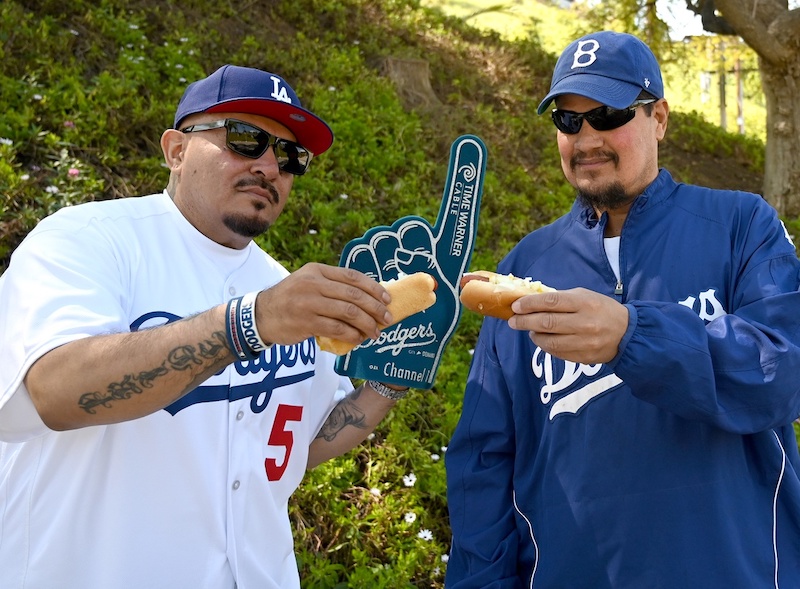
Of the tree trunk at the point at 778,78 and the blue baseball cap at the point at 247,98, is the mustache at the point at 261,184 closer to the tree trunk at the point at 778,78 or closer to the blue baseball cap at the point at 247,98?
the blue baseball cap at the point at 247,98

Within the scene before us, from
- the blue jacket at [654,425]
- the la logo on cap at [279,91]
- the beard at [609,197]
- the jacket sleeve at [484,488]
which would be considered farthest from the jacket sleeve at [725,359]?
the la logo on cap at [279,91]

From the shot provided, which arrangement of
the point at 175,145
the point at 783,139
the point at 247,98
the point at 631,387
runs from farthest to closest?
the point at 783,139 < the point at 175,145 < the point at 247,98 < the point at 631,387

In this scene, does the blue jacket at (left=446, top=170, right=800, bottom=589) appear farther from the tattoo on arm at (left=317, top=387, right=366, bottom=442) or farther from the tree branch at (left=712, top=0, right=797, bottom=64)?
the tree branch at (left=712, top=0, right=797, bottom=64)

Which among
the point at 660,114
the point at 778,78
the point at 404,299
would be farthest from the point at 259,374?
the point at 778,78

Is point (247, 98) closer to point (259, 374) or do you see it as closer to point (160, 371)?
point (259, 374)

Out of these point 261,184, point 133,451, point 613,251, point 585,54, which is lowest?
point 133,451

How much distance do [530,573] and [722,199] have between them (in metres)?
1.36

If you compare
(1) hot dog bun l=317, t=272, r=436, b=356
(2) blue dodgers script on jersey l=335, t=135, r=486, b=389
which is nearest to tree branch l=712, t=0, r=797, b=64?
(2) blue dodgers script on jersey l=335, t=135, r=486, b=389

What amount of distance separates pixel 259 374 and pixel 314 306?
0.67 meters

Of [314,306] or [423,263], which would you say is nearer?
[314,306]

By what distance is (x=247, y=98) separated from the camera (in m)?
2.75

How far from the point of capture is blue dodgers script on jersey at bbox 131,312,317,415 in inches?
96.3

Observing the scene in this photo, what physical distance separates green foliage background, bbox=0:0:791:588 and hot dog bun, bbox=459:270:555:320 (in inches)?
81.0

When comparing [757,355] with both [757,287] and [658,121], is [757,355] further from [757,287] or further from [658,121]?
[658,121]
